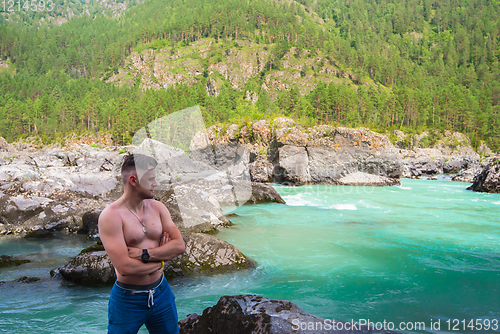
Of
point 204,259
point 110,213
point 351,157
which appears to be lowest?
point 351,157

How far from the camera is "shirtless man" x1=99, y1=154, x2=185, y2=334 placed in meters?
2.43

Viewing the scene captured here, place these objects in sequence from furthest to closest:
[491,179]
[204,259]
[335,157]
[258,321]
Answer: [335,157] < [491,179] < [204,259] < [258,321]

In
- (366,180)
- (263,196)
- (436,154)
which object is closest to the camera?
(263,196)

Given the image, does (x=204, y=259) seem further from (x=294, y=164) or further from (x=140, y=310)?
(x=294, y=164)

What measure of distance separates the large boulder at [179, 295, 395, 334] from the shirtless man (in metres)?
0.75

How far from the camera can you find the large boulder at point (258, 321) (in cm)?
298

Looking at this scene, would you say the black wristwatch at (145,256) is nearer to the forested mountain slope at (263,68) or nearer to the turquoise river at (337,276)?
the turquoise river at (337,276)

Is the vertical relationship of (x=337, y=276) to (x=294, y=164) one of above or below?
above

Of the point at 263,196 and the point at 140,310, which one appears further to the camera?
the point at 263,196

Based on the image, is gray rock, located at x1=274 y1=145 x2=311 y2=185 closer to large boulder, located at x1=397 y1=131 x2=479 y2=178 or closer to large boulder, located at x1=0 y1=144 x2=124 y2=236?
large boulder, located at x1=0 y1=144 x2=124 y2=236

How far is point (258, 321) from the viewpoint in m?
3.11

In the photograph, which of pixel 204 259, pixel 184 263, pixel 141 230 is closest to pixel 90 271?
pixel 184 263

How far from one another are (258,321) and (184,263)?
351 cm

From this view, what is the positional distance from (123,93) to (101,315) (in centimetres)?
10424
